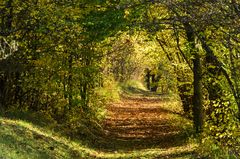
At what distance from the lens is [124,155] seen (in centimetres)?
1736

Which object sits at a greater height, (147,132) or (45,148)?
(45,148)

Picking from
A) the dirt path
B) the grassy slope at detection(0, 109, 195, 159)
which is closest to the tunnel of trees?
the dirt path

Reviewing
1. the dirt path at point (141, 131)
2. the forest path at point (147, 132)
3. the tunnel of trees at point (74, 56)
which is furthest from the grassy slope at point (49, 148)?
the tunnel of trees at point (74, 56)

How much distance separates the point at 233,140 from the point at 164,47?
12595 millimetres

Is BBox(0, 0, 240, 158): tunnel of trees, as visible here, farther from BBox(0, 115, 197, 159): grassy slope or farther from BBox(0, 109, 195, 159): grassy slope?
BBox(0, 115, 197, 159): grassy slope

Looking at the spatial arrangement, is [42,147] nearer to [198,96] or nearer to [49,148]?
[49,148]

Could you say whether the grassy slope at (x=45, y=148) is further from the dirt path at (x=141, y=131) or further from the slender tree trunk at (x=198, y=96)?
the dirt path at (x=141, y=131)

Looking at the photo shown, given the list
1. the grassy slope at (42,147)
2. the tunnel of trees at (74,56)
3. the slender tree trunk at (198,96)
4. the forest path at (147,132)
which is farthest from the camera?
the forest path at (147,132)

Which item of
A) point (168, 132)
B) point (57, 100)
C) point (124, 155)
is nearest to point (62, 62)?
point (57, 100)

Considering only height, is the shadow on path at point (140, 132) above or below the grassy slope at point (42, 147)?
below

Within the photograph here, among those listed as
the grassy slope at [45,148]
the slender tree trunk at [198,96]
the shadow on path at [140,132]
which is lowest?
the shadow on path at [140,132]

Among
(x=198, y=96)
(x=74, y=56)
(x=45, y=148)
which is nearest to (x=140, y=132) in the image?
(x=74, y=56)

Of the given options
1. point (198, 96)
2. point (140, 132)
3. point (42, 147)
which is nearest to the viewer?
point (42, 147)

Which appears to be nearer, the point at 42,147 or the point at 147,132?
the point at 42,147
